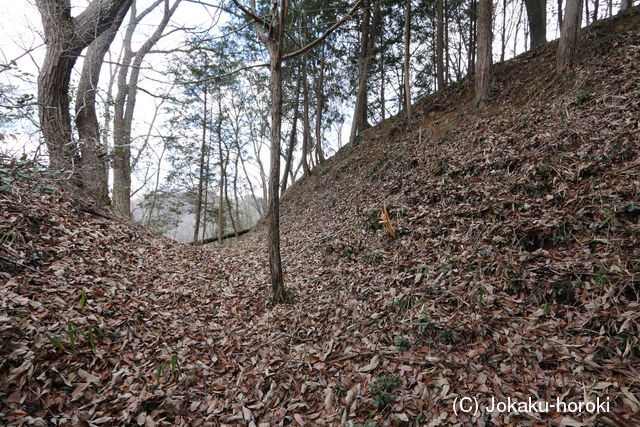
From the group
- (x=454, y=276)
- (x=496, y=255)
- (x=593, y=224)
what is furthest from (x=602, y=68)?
(x=454, y=276)

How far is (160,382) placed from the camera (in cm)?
279

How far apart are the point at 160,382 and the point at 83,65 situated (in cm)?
702

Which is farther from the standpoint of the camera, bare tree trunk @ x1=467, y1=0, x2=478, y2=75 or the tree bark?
bare tree trunk @ x1=467, y1=0, x2=478, y2=75

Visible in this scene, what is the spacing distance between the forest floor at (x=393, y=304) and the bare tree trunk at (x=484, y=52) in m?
1.69

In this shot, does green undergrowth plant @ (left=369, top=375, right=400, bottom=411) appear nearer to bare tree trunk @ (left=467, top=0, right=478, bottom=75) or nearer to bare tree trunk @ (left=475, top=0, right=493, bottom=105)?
bare tree trunk @ (left=475, top=0, right=493, bottom=105)

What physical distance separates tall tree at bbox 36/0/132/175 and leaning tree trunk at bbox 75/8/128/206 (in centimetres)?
29

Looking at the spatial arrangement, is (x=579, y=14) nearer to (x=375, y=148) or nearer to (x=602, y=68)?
(x=602, y=68)

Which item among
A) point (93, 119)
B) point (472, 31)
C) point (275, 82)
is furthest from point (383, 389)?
point (472, 31)

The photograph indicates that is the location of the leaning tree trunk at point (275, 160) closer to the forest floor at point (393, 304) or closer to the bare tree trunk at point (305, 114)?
Answer: the forest floor at point (393, 304)

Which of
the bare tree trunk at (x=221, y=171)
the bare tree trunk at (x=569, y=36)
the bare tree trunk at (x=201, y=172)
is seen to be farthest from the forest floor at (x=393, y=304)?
the bare tree trunk at (x=221, y=171)

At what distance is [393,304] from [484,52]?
7.51 meters

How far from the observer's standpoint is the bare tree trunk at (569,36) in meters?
6.23

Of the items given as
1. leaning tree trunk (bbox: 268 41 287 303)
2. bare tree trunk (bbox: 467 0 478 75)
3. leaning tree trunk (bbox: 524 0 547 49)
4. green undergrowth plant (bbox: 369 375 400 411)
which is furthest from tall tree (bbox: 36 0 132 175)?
leaning tree trunk (bbox: 524 0 547 49)

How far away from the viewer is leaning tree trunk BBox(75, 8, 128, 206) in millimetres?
6004
